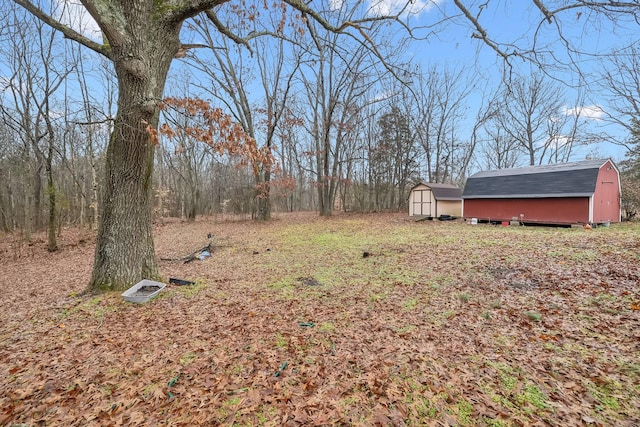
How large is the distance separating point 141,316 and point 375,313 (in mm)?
3155

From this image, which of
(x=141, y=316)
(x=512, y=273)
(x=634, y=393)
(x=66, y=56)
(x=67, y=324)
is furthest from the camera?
(x=66, y=56)

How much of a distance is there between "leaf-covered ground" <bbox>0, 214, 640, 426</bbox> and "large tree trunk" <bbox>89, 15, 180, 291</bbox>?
57cm

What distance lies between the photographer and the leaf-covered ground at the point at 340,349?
2.01 m

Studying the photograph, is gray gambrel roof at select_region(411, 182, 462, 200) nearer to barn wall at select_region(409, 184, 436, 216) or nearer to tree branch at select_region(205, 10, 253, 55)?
barn wall at select_region(409, 184, 436, 216)

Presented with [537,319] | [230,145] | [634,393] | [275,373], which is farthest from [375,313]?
[230,145]

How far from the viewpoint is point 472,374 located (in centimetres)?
238

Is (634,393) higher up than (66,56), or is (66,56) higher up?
(66,56)

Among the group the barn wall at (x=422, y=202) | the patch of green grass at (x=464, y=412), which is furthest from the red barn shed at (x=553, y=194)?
the patch of green grass at (x=464, y=412)

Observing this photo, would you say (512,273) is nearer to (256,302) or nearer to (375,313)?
(375,313)

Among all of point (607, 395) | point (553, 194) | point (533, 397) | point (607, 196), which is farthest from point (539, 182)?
point (533, 397)

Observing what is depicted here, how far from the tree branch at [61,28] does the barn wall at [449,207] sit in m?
16.7

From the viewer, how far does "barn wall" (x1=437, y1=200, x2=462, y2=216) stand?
661 inches

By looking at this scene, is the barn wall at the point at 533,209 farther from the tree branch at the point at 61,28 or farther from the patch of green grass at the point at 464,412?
the tree branch at the point at 61,28

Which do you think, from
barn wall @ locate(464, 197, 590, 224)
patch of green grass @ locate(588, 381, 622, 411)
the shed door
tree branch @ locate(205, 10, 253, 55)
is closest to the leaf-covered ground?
patch of green grass @ locate(588, 381, 622, 411)
